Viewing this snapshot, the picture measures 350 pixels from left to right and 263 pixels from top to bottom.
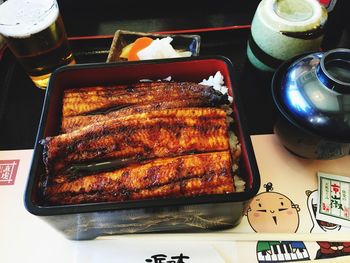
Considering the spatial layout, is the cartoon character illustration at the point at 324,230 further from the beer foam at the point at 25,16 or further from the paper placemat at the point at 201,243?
the beer foam at the point at 25,16

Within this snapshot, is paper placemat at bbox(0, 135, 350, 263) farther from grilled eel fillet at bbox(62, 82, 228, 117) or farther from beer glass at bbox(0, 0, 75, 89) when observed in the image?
beer glass at bbox(0, 0, 75, 89)

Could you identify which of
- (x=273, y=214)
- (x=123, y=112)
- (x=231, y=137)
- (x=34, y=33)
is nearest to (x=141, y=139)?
(x=123, y=112)

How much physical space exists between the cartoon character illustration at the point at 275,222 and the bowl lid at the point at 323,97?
28cm

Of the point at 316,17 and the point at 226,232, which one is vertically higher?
the point at 316,17

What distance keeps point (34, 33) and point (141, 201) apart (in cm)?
86

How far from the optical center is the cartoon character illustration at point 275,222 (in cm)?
107

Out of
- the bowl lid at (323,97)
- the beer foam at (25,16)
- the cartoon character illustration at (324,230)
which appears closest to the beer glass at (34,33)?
the beer foam at (25,16)

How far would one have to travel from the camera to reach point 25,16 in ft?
4.43

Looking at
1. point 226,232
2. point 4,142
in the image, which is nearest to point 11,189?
point 4,142

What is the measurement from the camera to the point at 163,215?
0.98m

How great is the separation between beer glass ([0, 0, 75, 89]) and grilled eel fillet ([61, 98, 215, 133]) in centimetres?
41

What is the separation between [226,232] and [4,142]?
98 centimetres

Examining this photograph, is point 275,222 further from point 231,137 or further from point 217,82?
point 217,82

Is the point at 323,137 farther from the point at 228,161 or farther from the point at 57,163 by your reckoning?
the point at 57,163
